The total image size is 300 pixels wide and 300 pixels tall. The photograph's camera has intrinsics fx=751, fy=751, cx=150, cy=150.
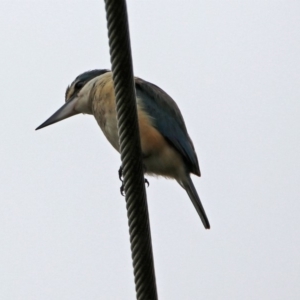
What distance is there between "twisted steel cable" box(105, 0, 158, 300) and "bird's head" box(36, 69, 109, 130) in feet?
9.03

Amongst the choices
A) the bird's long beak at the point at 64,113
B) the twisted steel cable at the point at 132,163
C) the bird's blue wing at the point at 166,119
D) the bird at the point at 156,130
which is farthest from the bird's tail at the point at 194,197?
the twisted steel cable at the point at 132,163

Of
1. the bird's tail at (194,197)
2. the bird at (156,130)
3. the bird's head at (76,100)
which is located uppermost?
the bird's head at (76,100)

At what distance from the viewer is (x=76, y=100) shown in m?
5.50

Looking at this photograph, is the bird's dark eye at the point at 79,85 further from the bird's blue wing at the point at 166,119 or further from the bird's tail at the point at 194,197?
the bird's tail at the point at 194,197

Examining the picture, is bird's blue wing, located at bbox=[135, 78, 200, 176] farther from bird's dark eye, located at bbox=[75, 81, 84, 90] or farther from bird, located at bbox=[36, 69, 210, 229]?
bird's dark eye, located at bbox=[75, 81, 84, 90]

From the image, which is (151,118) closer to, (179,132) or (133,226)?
(179,132)

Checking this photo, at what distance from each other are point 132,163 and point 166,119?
2484 mm

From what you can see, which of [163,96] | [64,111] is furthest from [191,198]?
[64,111]

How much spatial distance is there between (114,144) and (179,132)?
1.63ft

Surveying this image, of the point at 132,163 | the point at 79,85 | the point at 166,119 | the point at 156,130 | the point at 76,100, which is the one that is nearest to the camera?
the point at 132,163

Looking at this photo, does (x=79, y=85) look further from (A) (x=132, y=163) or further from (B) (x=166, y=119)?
(A) (x=132, y=163)

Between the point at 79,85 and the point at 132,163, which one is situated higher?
the point at 79,85

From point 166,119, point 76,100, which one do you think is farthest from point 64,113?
point 166,119

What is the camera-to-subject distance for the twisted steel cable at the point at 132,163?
2.48 m
